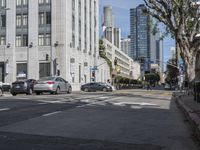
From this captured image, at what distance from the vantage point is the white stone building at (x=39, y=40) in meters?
67.5

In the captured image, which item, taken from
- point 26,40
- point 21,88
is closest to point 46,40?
point 26,40

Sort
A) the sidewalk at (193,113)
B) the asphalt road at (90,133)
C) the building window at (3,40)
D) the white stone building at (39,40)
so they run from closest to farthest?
the asphalt road at (90,133), the sidewalk at (193,113), the white stone building at (39,40), the building window at (3,40)

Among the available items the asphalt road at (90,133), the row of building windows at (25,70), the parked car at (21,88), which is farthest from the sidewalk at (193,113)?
the row of building windows at (25,70)

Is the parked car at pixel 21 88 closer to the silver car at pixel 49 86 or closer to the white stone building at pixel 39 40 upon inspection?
the silver car at pixel 49 86

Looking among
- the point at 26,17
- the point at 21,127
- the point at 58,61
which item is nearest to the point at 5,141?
the point at 21,127

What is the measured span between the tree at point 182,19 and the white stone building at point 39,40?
3584cm

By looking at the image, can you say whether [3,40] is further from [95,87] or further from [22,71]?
[95,87]

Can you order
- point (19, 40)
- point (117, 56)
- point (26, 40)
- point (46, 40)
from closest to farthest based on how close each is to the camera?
point (46, 40) → point (26, 40) → point (19, 40) → point (117, 56)

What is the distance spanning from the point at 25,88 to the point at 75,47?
1440 inches

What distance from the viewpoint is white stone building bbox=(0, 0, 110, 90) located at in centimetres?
6750

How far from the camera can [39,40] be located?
69.2 metres

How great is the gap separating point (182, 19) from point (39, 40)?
4142 centimetres

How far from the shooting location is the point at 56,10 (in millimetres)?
68188

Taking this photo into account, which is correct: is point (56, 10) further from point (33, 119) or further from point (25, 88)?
point (33, 119)
